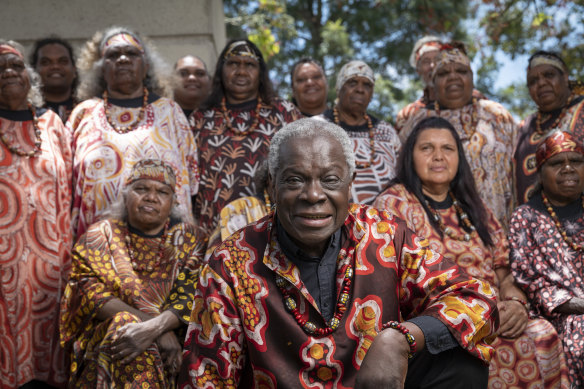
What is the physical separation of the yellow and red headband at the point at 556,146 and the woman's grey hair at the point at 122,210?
→ 2.57 meters

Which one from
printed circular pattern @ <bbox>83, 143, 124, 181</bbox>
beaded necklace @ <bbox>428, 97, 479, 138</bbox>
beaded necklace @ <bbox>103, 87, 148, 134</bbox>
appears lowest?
printed circular pattern @ <bbox>83, 143, 124, 181</bbox>

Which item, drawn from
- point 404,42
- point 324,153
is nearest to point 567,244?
point 324,153

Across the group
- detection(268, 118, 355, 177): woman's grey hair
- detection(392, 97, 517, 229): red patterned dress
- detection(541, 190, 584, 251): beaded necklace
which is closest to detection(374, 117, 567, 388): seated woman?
detection(541, 190, 584, 251): beaded necklace

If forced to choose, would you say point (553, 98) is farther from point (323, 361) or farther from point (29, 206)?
point (29, 206)

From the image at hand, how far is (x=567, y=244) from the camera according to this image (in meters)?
4.15

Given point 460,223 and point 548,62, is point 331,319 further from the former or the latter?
point 548,62

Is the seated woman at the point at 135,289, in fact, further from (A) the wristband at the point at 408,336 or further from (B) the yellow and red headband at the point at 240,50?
(A) the wristband at the point at 408,336

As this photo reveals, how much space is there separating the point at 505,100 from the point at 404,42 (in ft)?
15.6

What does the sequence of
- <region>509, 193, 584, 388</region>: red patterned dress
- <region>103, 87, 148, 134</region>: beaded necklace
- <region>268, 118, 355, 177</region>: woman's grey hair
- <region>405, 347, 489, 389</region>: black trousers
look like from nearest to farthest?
<region>405, 347, 489, 389</region>: black trousers, <region>268, 118, 355, 177</region>: woman's grey hair, <region>509, 193, 584, 388</region>: red patterned dress, <region>103, 87, 148, 134</region>: beaded necklace

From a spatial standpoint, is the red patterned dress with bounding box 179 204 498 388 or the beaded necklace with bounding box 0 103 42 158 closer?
the red patterned dress with bounding box 179 204 498 388

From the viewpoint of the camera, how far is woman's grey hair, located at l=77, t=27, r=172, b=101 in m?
4.98

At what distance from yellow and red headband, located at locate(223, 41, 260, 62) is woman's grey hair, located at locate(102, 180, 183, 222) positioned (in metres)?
1.45

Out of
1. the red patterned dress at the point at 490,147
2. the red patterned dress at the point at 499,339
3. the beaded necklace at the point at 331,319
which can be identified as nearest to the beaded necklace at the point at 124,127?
the red patterned dress at the point at 499,339

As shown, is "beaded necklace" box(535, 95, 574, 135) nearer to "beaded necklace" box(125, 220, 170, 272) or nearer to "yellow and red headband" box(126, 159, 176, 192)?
"yellow and red headband" box(126, 159, 176, 192)
